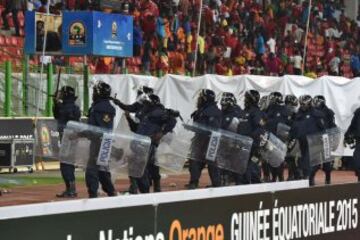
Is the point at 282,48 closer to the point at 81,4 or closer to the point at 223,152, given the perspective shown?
the point at 81,4

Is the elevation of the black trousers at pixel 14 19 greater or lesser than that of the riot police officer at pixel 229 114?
greater

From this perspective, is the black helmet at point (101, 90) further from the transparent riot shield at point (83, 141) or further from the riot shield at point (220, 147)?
the riot shield at point (220, 147)

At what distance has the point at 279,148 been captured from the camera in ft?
60.5

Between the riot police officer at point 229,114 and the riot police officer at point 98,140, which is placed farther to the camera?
the riot police officer at point 229,114

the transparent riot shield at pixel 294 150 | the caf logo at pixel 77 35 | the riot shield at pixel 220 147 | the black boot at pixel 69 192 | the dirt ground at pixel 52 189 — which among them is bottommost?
the dirt ground at pixel 52 189

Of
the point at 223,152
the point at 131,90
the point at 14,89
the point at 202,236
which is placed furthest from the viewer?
the point at 131,90

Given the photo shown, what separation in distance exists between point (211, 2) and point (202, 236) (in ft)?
95.1

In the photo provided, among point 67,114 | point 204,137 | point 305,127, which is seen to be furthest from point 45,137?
point 305,127

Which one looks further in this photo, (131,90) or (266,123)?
(131,90)

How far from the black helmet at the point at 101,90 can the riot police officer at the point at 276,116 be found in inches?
208

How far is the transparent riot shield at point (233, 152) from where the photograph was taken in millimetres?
16875

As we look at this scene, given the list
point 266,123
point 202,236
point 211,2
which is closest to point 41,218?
point 202,236

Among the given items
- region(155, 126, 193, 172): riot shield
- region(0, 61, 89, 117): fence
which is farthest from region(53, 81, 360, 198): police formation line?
region(0, 61, 89, 117): fence

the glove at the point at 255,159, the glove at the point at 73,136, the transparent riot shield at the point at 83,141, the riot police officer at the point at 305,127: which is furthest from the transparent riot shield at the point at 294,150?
the glove at the point at 73,136
